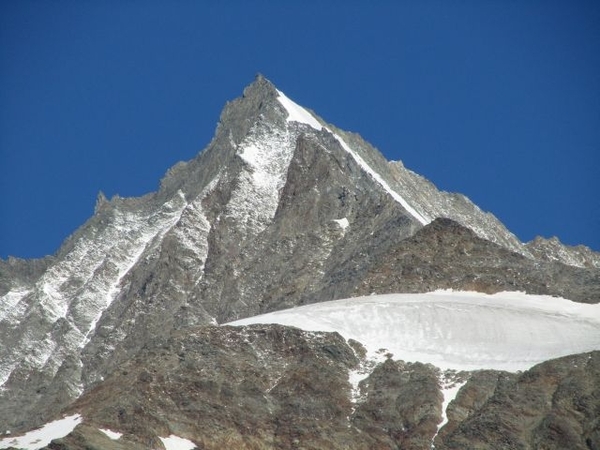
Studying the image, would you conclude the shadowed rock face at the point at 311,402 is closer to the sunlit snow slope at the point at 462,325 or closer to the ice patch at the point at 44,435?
the ice patch at the point at 44,435

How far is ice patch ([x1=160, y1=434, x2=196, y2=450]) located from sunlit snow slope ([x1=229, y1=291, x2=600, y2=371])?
78.5 feet

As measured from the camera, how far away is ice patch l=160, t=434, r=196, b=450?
418ft

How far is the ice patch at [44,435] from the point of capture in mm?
124750

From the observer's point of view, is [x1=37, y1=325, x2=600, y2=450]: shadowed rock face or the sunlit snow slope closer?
[x1=37, y1=325, x2=600, y2=450]: shadowed rock face

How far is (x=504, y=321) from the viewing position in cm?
15312

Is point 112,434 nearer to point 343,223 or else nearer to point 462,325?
point 462,325

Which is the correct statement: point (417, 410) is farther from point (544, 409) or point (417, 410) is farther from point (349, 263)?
point (349, 263)

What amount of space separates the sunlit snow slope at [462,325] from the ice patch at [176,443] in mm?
23919

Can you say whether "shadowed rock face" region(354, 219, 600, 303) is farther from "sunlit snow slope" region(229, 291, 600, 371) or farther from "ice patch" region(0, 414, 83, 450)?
"ice patch" region(0, 414, 83, 450)

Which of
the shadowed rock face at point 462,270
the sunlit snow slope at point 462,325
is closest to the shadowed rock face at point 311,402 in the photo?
the sunlit snow slope at point 462,325

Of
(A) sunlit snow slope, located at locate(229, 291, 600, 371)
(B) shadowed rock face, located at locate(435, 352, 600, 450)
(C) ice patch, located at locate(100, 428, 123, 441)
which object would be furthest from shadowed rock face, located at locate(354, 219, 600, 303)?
(C) ice patch, located at locate(100, 428, 123, 441)

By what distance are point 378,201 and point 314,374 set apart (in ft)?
192

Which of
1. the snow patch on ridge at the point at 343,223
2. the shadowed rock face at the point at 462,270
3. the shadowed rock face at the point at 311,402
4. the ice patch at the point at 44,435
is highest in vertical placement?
the snow patch on ridge at the point at 343,223

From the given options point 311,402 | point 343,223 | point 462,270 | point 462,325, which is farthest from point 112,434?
point 343,223
